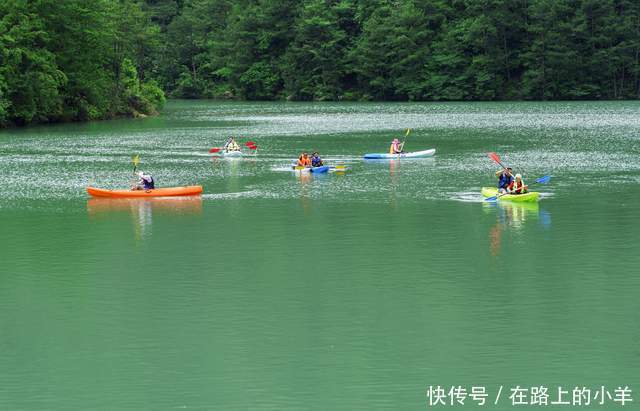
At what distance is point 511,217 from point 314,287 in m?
11.8

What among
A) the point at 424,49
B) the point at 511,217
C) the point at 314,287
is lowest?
the point at 314,287

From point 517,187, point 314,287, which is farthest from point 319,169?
point 314,287

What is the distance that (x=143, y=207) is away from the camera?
38.0 meters

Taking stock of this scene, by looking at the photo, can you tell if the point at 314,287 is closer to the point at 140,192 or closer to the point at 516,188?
the point at 516,188

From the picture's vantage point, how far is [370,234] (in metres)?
31.5

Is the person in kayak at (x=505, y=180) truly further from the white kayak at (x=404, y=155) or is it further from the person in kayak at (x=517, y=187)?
the white kayak at (x=404, y=155)

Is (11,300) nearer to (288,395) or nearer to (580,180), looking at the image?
(288,395)

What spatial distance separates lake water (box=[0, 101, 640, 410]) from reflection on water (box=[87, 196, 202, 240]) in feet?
0.48

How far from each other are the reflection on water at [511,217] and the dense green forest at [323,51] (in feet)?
167

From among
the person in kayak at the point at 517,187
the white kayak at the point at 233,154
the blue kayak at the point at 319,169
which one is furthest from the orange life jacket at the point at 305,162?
the person in kayak at the point at 517,187

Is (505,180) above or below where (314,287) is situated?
above

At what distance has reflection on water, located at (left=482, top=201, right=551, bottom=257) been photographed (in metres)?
31.0

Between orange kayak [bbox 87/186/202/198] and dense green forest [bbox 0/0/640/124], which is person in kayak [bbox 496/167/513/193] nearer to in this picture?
orange kayak [bbox 87/186/202/198]

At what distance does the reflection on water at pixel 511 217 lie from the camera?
3097 centimetres
